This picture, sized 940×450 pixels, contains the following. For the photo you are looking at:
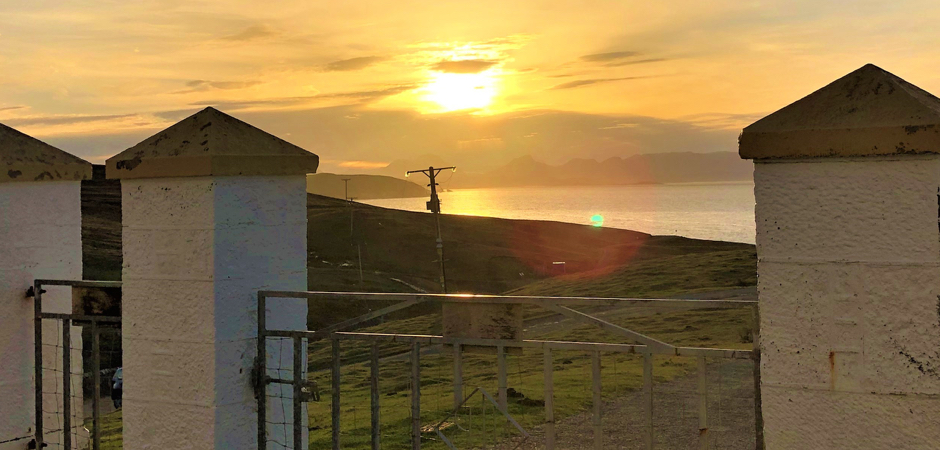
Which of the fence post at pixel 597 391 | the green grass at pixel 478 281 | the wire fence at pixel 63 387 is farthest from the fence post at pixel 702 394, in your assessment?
the green grass at pixel 478 281

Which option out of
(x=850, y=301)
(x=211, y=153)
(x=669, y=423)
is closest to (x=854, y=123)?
(x=850, y=301)

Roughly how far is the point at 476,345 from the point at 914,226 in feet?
6.53

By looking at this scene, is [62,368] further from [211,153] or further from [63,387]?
[211,153]

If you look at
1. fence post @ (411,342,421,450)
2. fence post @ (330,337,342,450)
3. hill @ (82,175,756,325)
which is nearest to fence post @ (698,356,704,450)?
fence post @ (411,342,421,450)

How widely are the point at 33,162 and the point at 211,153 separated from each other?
5.76 ft

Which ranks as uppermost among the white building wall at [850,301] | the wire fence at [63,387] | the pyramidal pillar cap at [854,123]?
the pyramidal pillar cap at [854,123]

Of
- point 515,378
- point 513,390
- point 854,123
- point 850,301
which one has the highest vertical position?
point 854,123

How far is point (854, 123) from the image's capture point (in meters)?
3.45

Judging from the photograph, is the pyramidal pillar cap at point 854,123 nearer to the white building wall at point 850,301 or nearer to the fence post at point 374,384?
the white building wall at point 850,301

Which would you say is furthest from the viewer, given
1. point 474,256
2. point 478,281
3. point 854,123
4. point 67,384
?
point 474,256

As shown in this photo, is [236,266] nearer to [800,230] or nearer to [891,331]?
[800,230]

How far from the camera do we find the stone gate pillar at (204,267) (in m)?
4.66

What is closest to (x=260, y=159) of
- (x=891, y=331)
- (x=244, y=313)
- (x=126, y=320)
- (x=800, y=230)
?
(x=244, y=313)

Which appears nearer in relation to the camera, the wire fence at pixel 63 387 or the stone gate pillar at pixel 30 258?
the stone gate pillar at pixel 30 258
